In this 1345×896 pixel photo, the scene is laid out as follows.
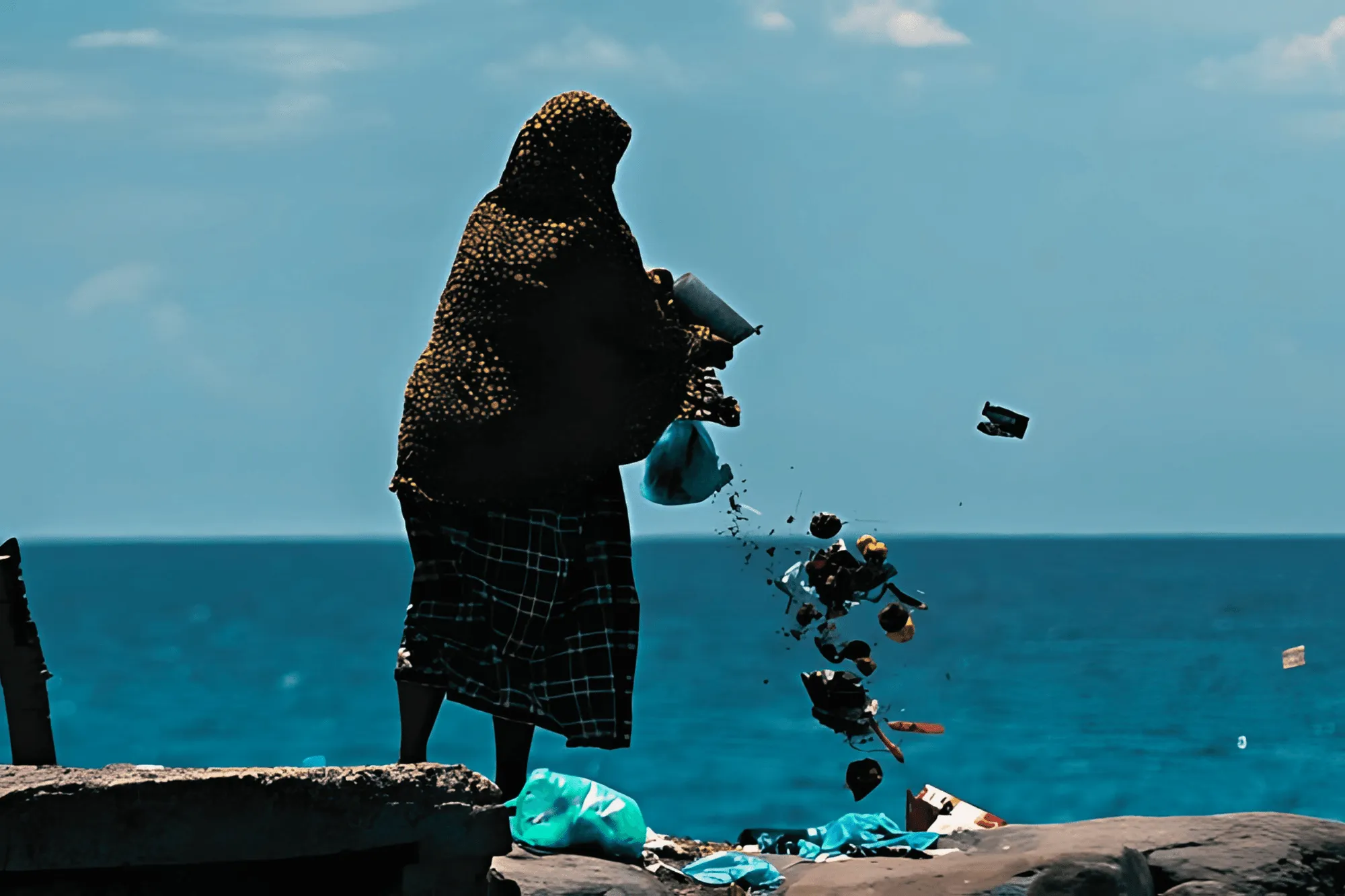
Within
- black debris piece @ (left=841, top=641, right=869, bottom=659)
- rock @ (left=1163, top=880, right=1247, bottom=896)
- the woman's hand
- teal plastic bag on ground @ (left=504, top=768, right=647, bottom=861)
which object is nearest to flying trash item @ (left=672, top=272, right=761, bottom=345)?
the woman's hand

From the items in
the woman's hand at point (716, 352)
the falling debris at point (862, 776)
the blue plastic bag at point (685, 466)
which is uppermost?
the woman's hand at point (716, 352)

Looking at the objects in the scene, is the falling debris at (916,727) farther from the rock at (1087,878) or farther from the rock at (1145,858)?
the rock at (1087,878)

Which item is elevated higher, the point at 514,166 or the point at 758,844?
the point at 514,166

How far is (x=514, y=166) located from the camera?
713 cm

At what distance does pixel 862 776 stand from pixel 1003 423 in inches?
62.7

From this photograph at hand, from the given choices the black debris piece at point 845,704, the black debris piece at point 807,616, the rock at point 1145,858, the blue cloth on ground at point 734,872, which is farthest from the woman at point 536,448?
the rock at point 1145,858

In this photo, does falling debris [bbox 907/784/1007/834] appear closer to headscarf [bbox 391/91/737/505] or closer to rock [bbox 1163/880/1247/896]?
rock [bbox 1163/880/1247/896]

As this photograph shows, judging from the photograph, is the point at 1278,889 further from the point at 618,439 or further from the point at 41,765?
the point at 41,765

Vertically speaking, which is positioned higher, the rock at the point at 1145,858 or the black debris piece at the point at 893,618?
the black debris piece at the point at 893,618

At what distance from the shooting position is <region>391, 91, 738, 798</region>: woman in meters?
6.91

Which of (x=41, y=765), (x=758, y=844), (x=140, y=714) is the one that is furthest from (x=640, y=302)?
(x=140, y=714)

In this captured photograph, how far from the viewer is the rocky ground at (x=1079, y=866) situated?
635 centimetres

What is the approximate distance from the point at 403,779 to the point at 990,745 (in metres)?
28.9

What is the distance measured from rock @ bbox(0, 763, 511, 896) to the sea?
7.63 ft
